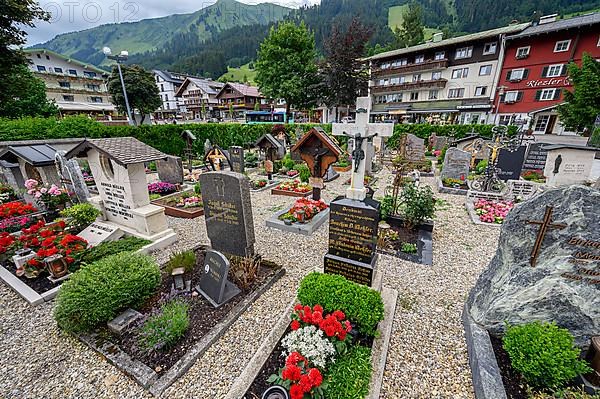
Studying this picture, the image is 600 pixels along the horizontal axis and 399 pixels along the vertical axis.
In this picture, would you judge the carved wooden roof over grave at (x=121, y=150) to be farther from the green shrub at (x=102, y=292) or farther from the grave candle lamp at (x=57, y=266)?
the green shrub at (x=102, y=292)

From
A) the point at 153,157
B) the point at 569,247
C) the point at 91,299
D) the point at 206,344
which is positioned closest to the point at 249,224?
the point at 206,344

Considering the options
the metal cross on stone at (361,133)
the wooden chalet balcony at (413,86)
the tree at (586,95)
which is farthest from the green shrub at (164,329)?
the wooden chalet balcony at (413,86)

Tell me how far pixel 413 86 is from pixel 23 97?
42512 millimetres

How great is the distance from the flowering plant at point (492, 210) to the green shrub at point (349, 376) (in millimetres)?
6934

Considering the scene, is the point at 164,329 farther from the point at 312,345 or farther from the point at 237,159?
the point at 237,159

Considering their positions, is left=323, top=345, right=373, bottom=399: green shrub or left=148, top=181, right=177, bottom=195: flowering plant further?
left=148, top=181, right=177, bottom=195: flowering plant

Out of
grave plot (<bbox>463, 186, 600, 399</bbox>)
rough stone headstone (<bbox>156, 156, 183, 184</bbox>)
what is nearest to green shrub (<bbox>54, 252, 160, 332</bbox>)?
grave plot (<bbox>463, 186, 600, 399</bbox>)

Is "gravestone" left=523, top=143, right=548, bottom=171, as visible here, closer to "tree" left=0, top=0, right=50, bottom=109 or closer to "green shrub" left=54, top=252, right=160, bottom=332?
"green shrub" left=54, top=252, right=160, bottom=332

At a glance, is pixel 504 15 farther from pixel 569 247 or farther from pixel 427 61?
pixel 569 247

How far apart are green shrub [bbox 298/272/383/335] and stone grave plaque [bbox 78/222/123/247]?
5.59 m

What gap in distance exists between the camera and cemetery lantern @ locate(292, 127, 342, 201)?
926 centimetres

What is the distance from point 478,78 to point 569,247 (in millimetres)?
37588

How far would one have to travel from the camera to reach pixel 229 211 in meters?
5.32

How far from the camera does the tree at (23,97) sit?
15.9 metres
